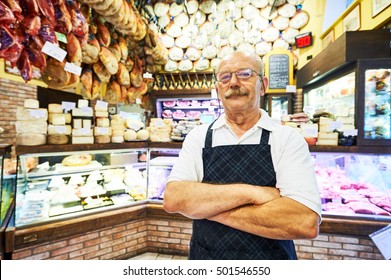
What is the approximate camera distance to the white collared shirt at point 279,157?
1.10 m

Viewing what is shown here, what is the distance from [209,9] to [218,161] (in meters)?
6.17

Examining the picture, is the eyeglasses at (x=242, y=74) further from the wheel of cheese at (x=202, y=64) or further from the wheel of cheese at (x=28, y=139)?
the wheel of cheese at (x=202, y=64)

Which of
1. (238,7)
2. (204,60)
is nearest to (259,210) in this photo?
(204,60)

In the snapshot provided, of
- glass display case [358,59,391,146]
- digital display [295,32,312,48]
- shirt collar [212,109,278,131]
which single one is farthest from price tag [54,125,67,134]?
digital display [295,32,312,48]

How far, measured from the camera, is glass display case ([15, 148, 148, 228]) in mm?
2312

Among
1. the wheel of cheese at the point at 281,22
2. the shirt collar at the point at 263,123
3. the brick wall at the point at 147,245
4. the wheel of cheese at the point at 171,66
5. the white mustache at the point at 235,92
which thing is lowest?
the brick wall at the point at 147,245

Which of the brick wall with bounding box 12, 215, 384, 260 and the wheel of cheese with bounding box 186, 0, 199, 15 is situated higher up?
the wheel of cheese with bounding box 186, 0, 199, 15

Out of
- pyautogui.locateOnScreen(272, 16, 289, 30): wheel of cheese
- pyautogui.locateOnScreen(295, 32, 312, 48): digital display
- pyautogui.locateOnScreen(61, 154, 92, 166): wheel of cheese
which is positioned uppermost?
pyautogui.locateOnScreen(272, 16, 289, 30): wheel of cheese

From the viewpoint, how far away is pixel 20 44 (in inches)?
84.4

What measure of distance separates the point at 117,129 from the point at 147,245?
62.3 inches

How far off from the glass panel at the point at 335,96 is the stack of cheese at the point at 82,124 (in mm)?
2729

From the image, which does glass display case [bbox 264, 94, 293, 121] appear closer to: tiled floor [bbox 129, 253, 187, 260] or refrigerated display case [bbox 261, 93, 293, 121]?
refrigerated display case [bbox 261, 93, 293, 121]

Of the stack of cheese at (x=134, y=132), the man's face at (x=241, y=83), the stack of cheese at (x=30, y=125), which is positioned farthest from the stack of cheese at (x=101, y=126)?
the man's face at (x=241, y=83)

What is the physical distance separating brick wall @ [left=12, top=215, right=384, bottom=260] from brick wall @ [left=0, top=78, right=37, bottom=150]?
3.60m
